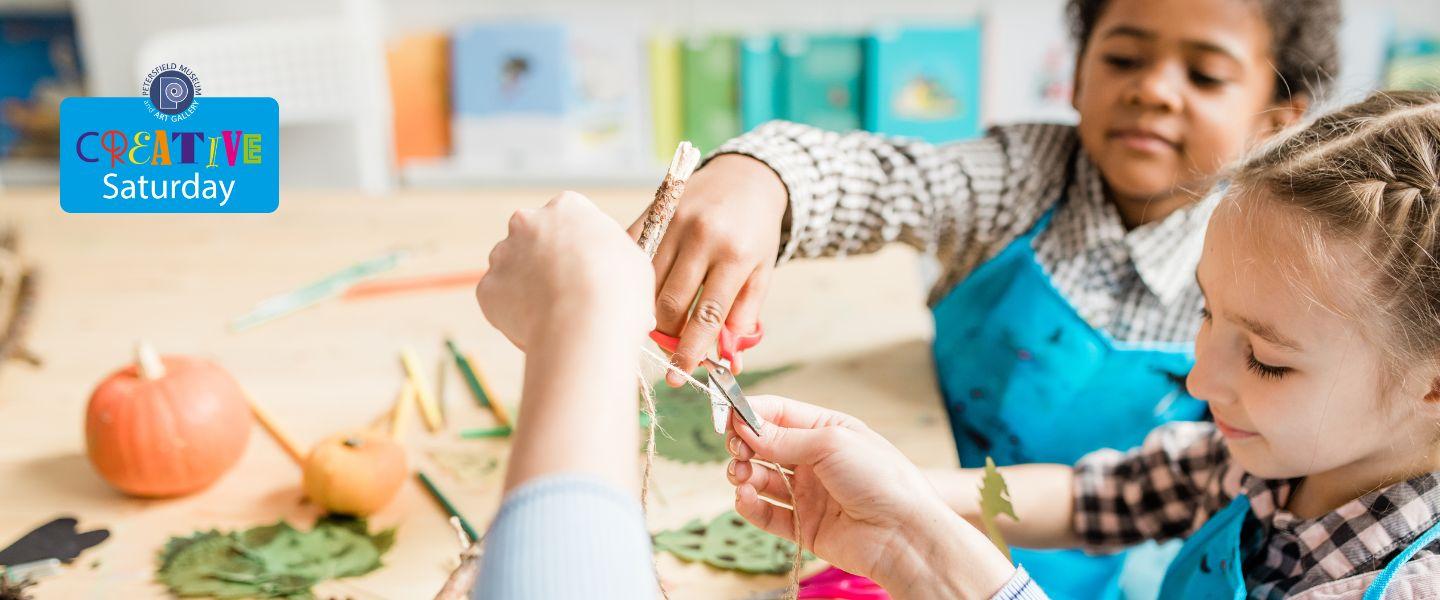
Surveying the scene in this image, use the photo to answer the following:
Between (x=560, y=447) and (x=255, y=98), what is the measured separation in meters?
0.27

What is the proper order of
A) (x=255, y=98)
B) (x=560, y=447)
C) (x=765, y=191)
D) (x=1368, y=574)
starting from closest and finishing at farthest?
(x=560, y=447) < (x=255, y=98) < (x=1368, y=574) < (x=765, y=191)

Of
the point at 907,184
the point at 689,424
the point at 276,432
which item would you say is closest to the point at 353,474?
the point at 276,432

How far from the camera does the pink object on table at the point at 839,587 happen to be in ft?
2.39

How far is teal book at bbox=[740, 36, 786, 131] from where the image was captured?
241cm

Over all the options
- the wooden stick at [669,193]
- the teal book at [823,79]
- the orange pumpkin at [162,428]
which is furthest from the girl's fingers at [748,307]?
the teal book at [823,79]

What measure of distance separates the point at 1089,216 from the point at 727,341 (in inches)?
21.1

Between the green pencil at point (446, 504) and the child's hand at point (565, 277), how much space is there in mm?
271

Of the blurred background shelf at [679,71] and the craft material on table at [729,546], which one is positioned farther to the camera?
→ the blurred background shelf at [679,71]

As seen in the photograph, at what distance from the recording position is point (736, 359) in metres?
0.69

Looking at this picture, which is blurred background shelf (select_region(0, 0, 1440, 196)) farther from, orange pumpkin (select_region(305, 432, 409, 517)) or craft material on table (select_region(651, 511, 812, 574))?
craft material on table (select_region(651, 511, 812, 574))

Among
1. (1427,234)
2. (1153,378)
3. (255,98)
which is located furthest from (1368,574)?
(255,98)

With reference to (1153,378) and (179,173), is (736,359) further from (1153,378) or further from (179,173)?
(1153,378)

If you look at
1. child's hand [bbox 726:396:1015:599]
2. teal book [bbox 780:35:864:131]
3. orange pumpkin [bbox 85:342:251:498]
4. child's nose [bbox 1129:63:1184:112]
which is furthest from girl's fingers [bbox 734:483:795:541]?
teal book [bbox 780:35:864:131]

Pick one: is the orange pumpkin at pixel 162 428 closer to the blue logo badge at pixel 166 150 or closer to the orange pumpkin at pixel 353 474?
the orange pumpkin at pixel 353 474
